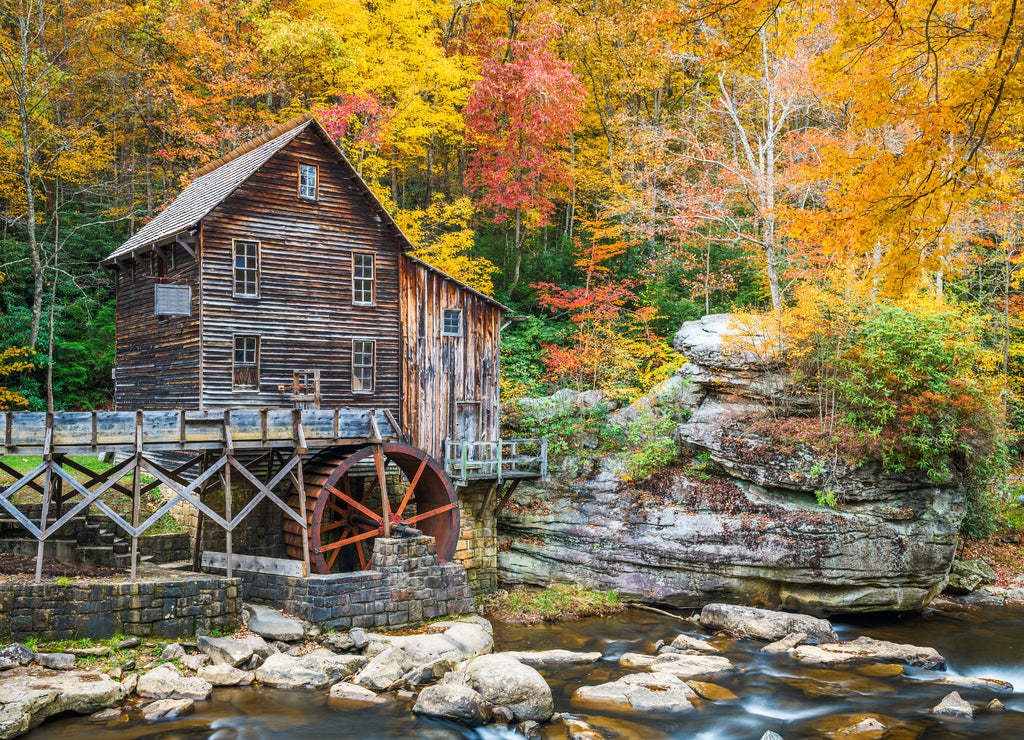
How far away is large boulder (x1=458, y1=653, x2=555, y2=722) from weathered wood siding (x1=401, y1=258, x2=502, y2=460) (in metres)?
7.04

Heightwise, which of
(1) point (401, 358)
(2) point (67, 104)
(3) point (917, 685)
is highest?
(2) point (67, 104)

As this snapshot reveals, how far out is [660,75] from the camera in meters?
24.6

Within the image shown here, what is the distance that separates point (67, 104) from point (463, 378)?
18489 millimetres

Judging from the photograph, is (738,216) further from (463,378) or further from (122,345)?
(122,345)

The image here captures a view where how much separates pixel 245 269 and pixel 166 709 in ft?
28.3

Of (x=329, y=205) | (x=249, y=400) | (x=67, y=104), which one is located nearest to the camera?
(x=249, y=400)

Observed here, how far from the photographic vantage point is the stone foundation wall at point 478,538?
627 inches

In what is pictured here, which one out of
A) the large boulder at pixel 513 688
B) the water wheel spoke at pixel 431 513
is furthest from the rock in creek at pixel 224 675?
the water wheel spoke at pixel 431 513

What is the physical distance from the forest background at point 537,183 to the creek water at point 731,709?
15.5 feet

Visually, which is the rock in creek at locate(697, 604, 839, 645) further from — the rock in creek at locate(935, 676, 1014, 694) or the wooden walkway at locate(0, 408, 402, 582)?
the wooden walkway at locate(0, 408, 402, 582)

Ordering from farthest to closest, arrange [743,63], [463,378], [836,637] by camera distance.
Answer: [463,378], [836,637], [743,63]

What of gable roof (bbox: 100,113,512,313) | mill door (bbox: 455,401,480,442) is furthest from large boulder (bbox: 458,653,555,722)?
gable roof (bbox: 100,113,512,313)

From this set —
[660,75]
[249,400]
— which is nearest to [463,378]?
[249,400]

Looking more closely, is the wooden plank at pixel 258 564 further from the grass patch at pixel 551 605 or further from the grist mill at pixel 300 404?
the grass patch at pixel 551 605
